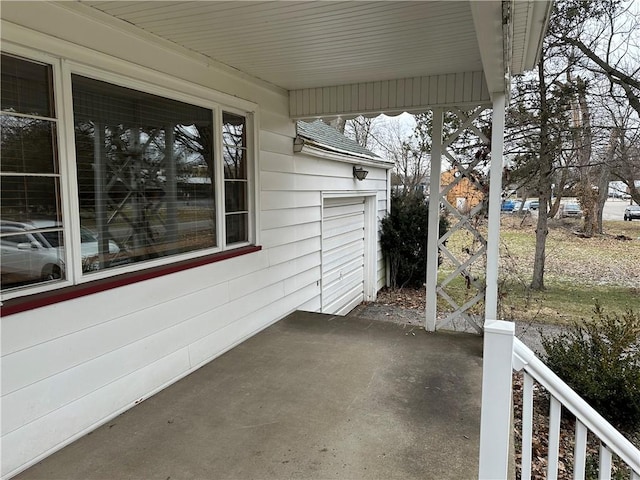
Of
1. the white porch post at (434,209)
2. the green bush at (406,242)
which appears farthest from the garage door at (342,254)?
the white porch post at (434,209)

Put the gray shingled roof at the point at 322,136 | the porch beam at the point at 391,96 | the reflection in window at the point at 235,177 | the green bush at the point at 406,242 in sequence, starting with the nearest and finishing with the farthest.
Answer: the reflection in window at the point at 235,177 → the porch beam at the point at 391,96 → the gray shingled roof at the point at 322,136 → the green bush at the point at 406,242

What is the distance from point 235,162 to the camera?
4.10 m

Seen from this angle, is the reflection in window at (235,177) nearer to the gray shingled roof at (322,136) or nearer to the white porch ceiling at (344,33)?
the white porch ceiling at (344,33)

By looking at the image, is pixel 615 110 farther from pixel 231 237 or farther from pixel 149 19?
pixel 149 19

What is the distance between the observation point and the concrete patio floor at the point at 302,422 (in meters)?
2.27

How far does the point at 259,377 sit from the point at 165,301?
98cm

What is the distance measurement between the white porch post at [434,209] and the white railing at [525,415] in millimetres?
2905

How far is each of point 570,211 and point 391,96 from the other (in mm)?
8570

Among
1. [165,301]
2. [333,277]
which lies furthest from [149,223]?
[333,277]

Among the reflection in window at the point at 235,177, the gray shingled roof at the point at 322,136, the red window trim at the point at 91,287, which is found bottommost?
the red window trim at the point at 91,287

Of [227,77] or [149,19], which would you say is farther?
[227,77]

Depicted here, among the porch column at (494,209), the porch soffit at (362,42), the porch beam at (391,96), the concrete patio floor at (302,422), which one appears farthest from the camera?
the porch beam at (391,96)

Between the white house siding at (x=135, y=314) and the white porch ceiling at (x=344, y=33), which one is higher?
the white porch ceiling at (x=344, y=33)

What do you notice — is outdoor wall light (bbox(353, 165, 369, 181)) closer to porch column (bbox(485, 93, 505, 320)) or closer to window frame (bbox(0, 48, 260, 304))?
window frame (bbox(0, 48, 260, 304))
